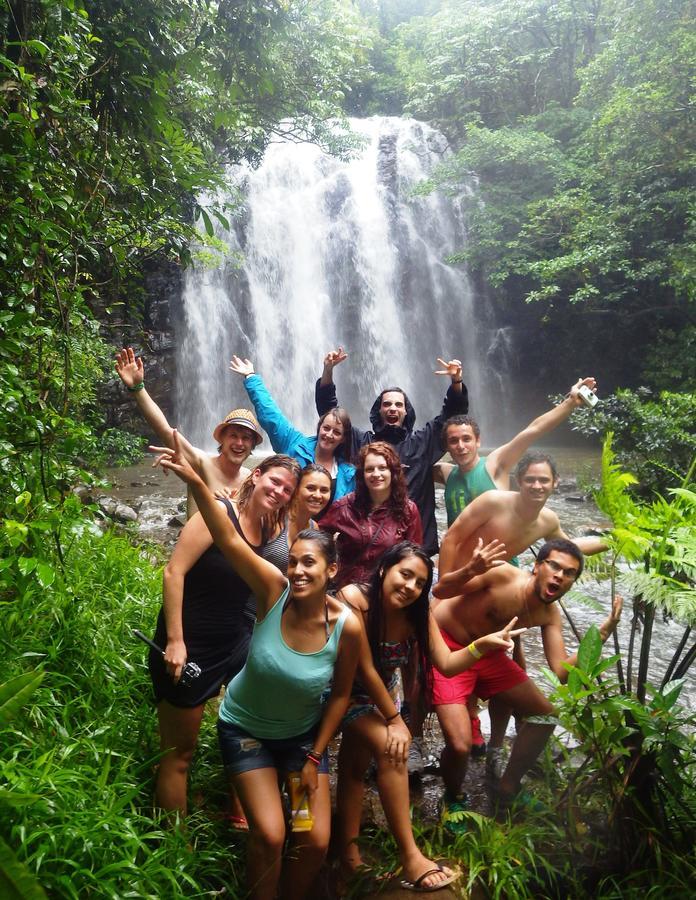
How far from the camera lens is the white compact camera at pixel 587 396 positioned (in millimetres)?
3090

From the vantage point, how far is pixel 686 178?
43.2ft

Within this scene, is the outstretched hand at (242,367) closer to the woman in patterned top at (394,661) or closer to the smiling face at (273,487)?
the smiling face at (273,487)

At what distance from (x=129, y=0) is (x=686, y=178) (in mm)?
13452

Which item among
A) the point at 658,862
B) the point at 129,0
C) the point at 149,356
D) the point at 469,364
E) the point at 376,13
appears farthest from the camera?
the point at 376,13

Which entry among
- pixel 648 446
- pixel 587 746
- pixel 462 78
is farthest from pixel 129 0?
pixel 462 78

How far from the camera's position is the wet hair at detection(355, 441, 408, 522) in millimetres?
3074

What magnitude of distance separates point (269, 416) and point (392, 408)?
2.67 feet

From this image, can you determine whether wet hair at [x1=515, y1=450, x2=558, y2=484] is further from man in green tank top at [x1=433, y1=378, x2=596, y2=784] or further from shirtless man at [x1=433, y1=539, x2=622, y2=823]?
shirtless man at [x1=433, y1=539, x2=622, y2=823]

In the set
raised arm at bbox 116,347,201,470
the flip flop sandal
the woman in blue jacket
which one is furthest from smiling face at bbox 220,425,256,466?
the flip flop sandal

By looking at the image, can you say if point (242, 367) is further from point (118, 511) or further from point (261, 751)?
point (118, 511)

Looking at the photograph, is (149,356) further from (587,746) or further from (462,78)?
(587,746)

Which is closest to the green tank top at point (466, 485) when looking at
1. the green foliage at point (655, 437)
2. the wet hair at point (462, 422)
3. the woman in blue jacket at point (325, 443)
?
the wet hair at point (462, 422)

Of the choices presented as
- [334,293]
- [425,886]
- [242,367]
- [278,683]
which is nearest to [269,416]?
[242,367]

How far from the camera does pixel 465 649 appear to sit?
249 centimetres
